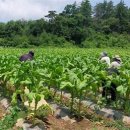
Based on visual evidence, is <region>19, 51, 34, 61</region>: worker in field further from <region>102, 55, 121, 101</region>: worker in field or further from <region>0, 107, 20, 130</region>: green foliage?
<region>0, 107, 20, 130</region>: green foliage

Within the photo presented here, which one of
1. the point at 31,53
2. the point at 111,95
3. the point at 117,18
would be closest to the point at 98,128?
the point at 111,95

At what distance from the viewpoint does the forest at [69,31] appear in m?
→ 70.4

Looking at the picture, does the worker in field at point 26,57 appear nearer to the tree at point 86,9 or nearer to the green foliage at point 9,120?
the green foliage at point 9,120

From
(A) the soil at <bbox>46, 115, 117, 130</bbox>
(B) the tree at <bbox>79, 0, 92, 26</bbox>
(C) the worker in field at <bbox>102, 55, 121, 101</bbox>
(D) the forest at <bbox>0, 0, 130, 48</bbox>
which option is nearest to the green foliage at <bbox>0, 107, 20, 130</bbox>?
(A) the soil at <bbox>46, 115, 117, 130</bbox>

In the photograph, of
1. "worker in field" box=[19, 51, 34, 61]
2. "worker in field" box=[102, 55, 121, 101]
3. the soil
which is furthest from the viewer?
"worker in field" box=[19, 51, 34, 61]

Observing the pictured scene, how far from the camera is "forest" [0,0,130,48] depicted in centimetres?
7044

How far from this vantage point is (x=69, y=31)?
7794cm

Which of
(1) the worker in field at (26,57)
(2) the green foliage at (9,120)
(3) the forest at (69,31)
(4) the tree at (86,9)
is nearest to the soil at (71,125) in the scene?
(2) the green foliage at (9,120)

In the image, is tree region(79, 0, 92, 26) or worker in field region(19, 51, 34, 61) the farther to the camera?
tree region(79, 0, 92, 26)

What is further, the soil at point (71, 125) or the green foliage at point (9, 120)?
the soil at point (71, 125)

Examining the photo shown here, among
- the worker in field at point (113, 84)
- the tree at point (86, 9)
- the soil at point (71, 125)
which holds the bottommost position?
the soil at point (71, 125)

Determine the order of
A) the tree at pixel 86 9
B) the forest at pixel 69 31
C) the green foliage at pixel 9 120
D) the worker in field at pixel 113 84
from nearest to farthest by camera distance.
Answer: the green foliage at pixel 9 120 < the worker in field at pixel 113 84 < the forest at pixel 69 31 < the tree at pixel 86 9

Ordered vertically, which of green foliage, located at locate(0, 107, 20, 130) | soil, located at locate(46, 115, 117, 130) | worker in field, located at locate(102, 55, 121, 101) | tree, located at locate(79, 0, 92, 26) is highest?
tree, located at locate(79, 0, 92, 26)

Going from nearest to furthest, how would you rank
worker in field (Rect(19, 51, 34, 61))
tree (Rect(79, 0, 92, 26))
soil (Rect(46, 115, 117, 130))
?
soil (Rect(46, 115, 117, 130))
worker in field (Rect(19, 51, 34, 61))
tree (Rect(79, 0, 92, 26))
